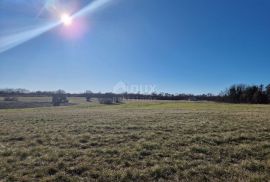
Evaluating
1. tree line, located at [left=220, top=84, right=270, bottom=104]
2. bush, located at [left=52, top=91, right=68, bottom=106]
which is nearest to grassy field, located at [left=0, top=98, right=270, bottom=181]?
bush, located at [left=52, top=91, right=68, bottom=106]

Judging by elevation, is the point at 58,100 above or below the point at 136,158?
above

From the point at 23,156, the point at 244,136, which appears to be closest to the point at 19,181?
the point at 23,156

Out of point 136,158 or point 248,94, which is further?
point 248,94

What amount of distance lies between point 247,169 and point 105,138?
6.80 metres

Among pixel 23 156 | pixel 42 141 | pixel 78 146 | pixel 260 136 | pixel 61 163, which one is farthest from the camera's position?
pixel 260 136

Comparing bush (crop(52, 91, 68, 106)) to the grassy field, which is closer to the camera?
the grassy field

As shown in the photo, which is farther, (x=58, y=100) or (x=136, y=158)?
(x=58, y=100)

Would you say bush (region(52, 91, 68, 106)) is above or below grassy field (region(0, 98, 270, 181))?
above

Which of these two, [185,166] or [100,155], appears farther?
[100,155]

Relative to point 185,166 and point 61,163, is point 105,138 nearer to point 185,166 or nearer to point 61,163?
point 61,163

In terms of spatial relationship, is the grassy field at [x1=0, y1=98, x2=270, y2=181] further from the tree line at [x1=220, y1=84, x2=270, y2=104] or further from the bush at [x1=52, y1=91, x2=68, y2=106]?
the tree line at [x1=220, y1=84, x2=270, y2=104]

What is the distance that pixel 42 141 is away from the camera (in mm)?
12398

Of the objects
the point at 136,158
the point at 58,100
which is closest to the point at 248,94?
the point at 58,100

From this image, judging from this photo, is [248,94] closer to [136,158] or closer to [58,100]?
[58,100]
